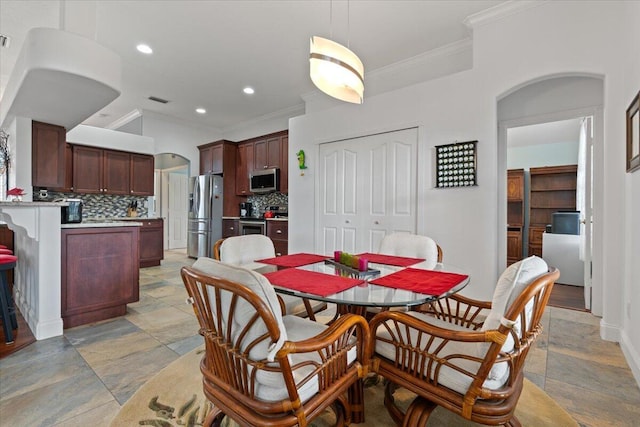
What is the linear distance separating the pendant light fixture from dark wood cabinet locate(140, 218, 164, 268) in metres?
4.89

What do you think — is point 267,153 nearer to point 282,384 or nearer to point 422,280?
point 422,280

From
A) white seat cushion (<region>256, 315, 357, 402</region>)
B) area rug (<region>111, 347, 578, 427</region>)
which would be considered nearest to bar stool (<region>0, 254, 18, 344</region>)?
area rug (<region>111, 347, 578, 427</region>)

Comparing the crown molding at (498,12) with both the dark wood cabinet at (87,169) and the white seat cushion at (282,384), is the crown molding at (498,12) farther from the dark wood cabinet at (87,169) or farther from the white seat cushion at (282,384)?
the dark wood cabinet at (87,169)

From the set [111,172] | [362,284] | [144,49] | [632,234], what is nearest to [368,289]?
[362,284]

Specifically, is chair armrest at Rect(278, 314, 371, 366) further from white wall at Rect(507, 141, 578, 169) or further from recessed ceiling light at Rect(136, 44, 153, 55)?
white wall at Rect(507, 141, 578, 169)

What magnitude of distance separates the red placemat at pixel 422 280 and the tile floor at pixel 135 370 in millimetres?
1012

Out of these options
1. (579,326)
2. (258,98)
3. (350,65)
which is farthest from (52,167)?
(579,326)

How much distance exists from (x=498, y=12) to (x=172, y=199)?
8.22m

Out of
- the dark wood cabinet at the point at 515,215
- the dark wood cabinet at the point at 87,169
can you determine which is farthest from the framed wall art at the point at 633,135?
the dark wood cabinet at the point at 87,169

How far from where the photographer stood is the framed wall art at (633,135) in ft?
6.83

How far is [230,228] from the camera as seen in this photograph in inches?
251

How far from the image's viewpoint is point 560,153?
564 centimetres

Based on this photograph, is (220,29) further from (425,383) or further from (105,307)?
(425,383)

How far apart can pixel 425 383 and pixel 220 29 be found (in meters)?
3.93
